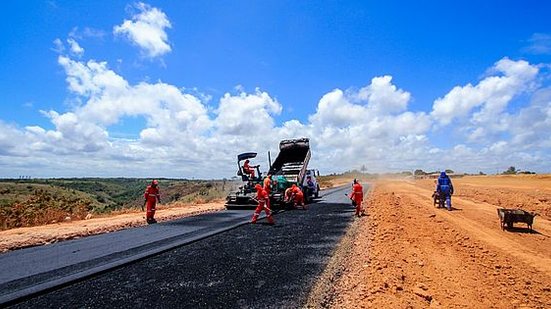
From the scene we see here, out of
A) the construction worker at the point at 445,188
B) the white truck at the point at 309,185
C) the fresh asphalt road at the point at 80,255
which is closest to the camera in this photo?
the fresh asphalt road at the point at 80,255

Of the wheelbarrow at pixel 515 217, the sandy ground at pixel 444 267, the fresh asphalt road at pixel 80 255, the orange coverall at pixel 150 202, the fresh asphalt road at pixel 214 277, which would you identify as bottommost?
the sandy ground at pixel 444 267

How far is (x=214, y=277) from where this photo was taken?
21.2 ft

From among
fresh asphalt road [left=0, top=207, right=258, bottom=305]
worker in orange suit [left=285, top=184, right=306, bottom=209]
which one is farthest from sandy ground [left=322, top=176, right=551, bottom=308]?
worker in orange suit [left=285, top=184, right=306, bottom=209]

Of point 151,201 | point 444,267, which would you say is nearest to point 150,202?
point 151,201

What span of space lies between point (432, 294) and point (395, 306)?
0.99m

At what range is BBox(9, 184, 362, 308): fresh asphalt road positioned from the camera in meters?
5.35

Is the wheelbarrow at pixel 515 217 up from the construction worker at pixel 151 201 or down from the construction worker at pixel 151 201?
down

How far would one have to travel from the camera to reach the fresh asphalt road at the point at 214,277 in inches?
211

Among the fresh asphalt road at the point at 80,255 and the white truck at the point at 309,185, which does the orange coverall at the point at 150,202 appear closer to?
the fresh asphalt road at the point at 80,255

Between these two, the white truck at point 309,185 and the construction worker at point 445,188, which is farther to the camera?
the white truck at point 309,185

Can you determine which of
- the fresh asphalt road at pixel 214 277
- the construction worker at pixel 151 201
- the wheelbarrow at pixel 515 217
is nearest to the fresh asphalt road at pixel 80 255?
the fresh asphalt road at pixel 214 277

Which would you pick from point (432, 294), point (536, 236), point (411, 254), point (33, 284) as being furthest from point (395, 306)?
point (536, 236)

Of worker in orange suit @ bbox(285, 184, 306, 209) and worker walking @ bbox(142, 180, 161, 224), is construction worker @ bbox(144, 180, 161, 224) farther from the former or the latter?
worker in orange suit @ bbox(285, 184, 306, 209)

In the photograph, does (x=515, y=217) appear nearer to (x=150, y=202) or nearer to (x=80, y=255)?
(x=80, y=255)
